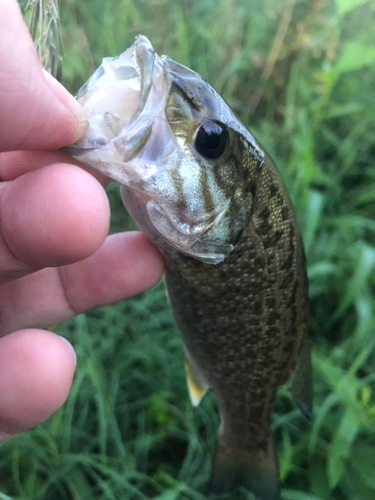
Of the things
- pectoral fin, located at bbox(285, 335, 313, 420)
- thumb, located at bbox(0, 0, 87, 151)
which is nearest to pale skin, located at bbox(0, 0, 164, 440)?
thumb, located at bbox(0, 0, 87, 151)

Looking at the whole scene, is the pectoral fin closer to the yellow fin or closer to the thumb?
the yellow fin

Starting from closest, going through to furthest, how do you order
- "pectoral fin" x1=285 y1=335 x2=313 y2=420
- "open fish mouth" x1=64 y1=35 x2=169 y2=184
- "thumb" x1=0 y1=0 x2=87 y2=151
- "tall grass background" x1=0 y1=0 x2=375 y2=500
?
"thumb" x1=0 y1=0 x2=87 y2=151, "open fish mouth" x1=64 y1=35 x2=169 y2=184, "pectoral fin" x1=285 y1=335 x2=313 y2=420, "tall grass background" x1=0 y1=0 x2=375 y2=500

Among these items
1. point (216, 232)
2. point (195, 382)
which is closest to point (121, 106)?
point (216, 232)

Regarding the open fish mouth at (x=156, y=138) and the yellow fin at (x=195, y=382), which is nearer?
the open fish mouth at (x=156, y=138)

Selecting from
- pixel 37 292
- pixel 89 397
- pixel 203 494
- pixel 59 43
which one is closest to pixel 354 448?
pixel 203 494

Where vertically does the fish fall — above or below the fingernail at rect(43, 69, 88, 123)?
below

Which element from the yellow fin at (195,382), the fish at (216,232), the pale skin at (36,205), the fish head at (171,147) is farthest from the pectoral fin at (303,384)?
the pale skin at (36,205)

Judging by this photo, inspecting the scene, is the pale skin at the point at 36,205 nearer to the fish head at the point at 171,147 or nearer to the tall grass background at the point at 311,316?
the fish head at the point at 171,147

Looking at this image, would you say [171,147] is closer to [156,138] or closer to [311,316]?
[156,138]

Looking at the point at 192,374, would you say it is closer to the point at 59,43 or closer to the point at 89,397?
the point at 89,397
